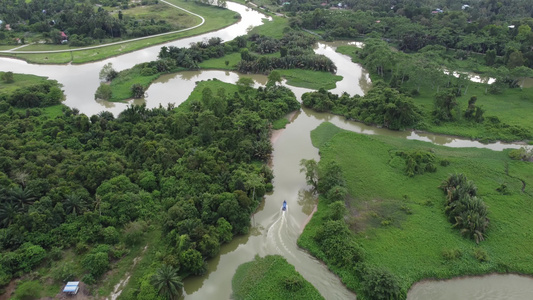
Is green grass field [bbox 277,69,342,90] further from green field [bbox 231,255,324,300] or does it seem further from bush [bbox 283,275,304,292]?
bush [bbox 283,275,304,292]

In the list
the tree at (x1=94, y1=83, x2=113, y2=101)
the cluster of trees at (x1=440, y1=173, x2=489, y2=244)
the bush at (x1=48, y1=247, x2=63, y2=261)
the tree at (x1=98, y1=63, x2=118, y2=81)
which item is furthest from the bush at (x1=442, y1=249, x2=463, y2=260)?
the tree at (x1=98, y1=63, x2=118, y2=81)

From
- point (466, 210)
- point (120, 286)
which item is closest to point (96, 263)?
point (120, 286)

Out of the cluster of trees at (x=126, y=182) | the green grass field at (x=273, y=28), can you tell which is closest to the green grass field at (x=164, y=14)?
the green grass field at (x=273, y=28)

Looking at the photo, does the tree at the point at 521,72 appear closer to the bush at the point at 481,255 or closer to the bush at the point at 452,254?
the bush at the point at 481,255

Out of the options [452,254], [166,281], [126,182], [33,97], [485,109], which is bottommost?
[33,97]

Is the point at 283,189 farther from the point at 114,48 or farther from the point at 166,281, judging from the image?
the point at 114,48

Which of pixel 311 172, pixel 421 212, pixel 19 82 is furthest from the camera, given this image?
pixel 19 82

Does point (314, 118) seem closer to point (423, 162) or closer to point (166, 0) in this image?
point (423, 162)
